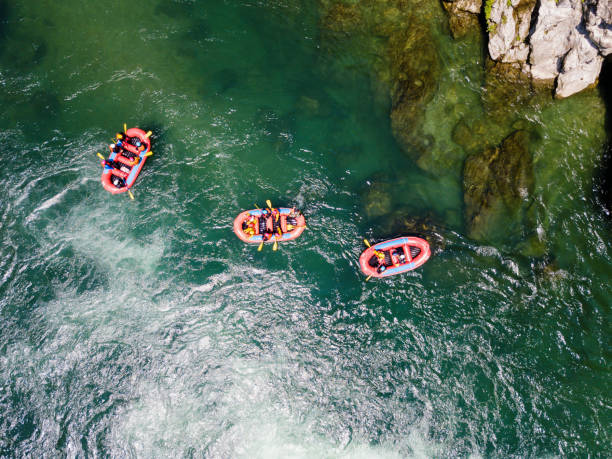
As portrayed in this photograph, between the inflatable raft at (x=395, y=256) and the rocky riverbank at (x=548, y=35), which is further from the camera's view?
the inflatable raft at (x=395, y=256)

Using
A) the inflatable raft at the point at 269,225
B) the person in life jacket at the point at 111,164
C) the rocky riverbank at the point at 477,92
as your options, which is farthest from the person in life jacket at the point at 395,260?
the person in life jacket at the point at 111,164

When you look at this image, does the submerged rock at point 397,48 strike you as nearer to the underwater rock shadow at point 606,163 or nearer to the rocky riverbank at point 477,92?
the rocky riverbank at point 477,92

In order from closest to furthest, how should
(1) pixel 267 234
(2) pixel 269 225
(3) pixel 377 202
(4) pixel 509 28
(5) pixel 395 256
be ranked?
(5) pixel 395 256 < (1) pixel 267 234 < (2) pixel 269 225 < (3) pixel 377 202 < (4) pixel 509 28

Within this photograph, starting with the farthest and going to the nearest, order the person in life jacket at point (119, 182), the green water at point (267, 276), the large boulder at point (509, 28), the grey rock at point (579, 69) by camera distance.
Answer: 1. the large boulder at point (509, 28)
2. the person in life jacket at point (119, 182)
3. the grey rock at point (579, 69)
4. the green water at point (267, 276)

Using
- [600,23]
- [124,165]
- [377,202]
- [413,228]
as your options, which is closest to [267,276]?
[377,202]

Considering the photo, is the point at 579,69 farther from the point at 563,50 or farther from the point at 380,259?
the point at 380,259

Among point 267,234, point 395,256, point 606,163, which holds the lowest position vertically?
point 395,256

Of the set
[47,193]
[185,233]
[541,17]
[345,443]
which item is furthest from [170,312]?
[541,17]
